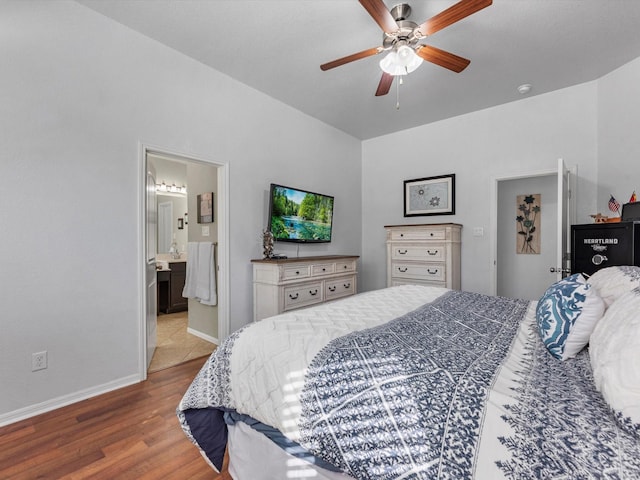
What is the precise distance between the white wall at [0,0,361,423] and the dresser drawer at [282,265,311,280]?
50.6 inches

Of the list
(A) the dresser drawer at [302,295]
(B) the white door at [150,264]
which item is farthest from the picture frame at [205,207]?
(A) the dresser drawer at [302,295]

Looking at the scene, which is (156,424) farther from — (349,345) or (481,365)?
(481,365)

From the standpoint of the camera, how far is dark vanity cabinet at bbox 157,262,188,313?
4793 millimetres

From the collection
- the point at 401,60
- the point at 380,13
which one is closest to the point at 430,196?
the point at 401,60

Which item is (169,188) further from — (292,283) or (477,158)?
(477,158)

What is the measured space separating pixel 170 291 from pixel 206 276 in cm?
175

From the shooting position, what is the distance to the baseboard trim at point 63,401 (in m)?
1.92

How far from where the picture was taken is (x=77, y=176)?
2.18 meters

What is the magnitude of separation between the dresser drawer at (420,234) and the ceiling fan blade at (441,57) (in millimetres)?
1983

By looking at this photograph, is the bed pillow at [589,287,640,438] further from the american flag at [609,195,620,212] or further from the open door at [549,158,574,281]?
the american flag at [609,195,620,212]

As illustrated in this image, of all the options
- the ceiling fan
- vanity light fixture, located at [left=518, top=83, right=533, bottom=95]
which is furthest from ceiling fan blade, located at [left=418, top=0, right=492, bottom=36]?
vanity light fixture, located at [left=518, top=83, right=533, bottom=95]

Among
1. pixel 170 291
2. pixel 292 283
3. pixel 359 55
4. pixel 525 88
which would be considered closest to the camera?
pixel 359 55

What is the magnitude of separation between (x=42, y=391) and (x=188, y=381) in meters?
0.92

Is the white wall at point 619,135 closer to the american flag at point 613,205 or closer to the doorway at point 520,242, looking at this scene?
the american flag at point 613,205
